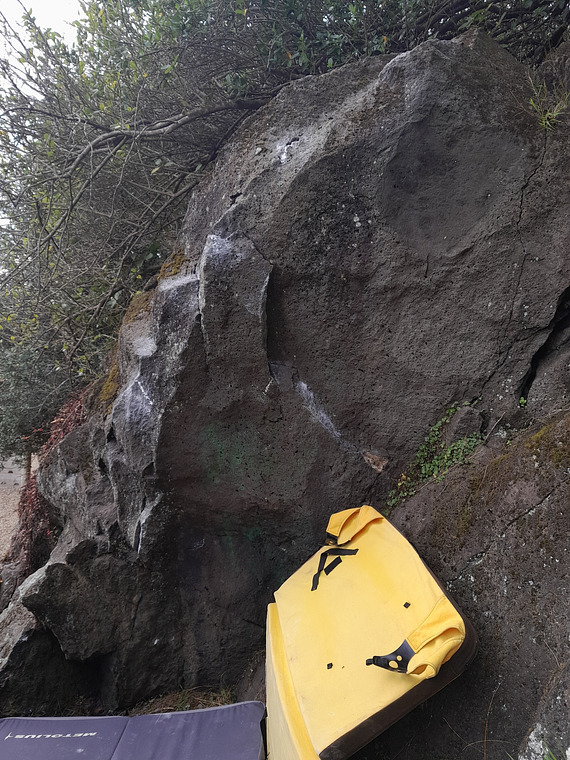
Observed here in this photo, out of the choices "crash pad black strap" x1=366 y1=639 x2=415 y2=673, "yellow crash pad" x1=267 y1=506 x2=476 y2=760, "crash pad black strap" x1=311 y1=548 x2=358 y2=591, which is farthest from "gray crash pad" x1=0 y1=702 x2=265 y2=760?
"crash pad black strap" x1=366 y1=639 x2=415 y2=673

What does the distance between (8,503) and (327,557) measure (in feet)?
26.5

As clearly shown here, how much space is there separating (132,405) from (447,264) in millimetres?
2017

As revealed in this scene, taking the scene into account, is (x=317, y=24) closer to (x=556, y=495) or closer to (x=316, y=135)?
(x=316, y=135)

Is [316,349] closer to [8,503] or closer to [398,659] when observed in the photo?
[398,659]

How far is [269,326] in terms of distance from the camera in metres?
3.06

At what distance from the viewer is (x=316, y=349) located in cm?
308

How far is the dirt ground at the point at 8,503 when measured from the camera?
24.2 ft

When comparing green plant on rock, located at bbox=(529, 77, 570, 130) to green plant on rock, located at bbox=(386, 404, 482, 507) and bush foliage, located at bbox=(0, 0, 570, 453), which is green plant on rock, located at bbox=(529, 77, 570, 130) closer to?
bush foliage, located at bbox=(0, 0, 570, 453)

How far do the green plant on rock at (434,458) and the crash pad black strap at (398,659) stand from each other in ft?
3.65

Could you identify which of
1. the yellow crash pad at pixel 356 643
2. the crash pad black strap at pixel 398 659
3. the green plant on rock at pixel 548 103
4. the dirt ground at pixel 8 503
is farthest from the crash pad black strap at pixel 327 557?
the dirt ground at pixel 8 503

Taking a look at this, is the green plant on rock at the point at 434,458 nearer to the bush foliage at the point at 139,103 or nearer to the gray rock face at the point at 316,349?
the gray rock face at the point at 316,349

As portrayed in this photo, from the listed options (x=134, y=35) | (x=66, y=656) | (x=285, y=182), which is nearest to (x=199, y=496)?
(x=66, y=656)

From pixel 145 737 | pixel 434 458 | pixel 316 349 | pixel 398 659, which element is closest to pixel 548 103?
pixel 316 349

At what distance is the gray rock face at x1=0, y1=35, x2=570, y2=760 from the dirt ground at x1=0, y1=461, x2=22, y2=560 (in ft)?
13.9
